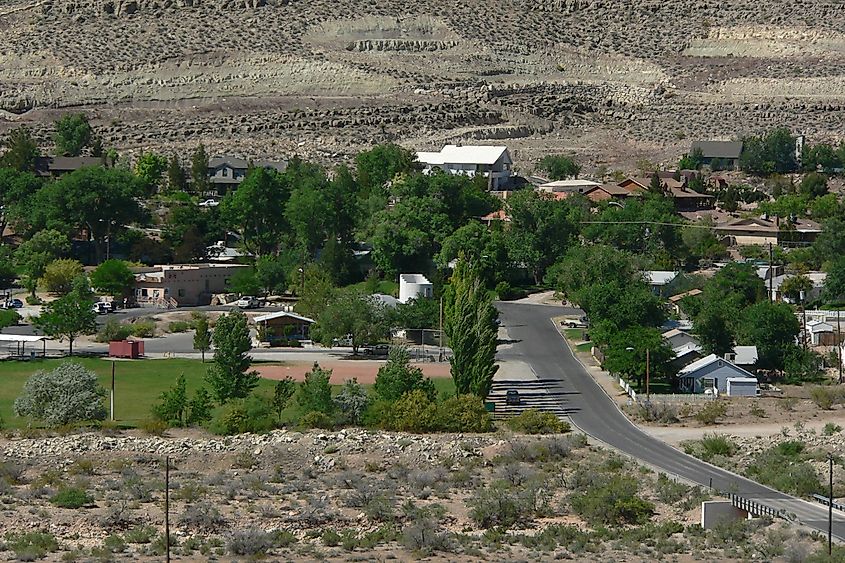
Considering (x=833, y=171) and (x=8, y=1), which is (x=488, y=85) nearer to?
(x=833, y=171)

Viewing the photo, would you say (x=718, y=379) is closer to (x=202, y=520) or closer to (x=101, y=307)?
(x=202, y=520)

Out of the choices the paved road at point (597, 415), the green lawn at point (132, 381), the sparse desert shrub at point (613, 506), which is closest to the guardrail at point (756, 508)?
the paved road at point (597, 415)

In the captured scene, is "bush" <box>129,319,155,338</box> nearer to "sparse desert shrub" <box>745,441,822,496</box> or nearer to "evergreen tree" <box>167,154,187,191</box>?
"sparse desert shrub" <box>745,441,822,496</box>

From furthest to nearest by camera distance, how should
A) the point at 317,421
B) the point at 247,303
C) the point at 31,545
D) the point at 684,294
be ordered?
the point at 247,303 → the point at 684,294 → the point at 317,421 → the point at 31,545

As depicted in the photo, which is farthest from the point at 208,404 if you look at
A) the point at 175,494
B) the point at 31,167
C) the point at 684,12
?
the point at 684,12

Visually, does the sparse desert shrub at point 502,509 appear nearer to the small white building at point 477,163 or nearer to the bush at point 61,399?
the bush at point 61,399

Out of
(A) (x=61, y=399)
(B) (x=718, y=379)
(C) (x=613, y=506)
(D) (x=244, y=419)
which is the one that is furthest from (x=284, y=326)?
(C) (x=613, y=506)
